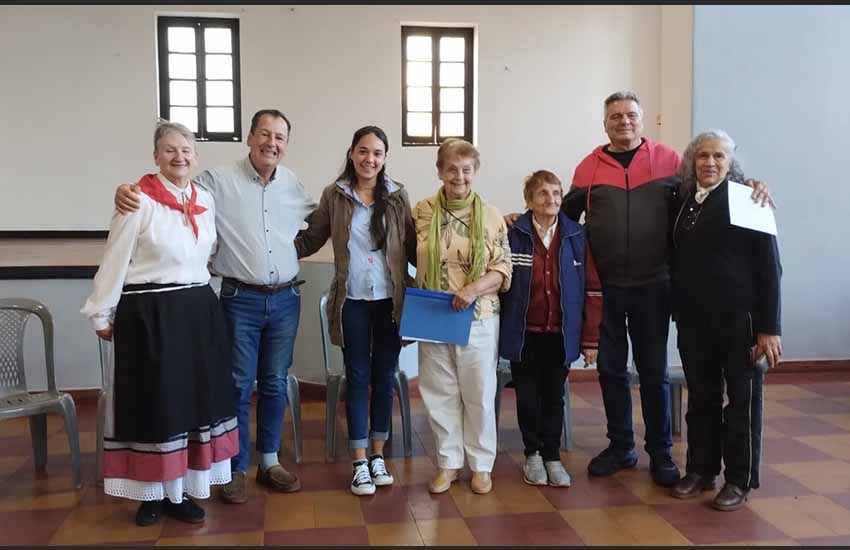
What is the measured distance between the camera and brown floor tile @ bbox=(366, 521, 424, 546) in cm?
252

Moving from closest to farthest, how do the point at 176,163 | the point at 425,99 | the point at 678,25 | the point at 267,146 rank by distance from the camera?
the point at 176,163
the point at 267,146
the point at 678,25
the point at 425,99

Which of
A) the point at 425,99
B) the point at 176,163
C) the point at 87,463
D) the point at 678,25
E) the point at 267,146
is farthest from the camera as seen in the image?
the point at 425,99

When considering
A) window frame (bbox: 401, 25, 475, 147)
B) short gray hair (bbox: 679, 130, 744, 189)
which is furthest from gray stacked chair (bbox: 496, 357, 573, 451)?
window frame (bbox: 401, 25, 475, 147)

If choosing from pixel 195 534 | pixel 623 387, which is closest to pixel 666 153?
pixel 623 387

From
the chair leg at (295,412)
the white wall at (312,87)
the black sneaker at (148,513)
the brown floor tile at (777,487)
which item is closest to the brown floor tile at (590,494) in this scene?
the brown floor tile at (777,487)

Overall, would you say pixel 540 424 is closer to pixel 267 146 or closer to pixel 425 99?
pixel 267 146

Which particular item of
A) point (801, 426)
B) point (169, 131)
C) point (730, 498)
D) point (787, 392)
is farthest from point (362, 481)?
point (787, 392)

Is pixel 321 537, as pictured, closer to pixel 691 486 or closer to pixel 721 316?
pixel 691 486

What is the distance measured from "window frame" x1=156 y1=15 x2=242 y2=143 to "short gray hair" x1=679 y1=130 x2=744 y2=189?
17.8ft

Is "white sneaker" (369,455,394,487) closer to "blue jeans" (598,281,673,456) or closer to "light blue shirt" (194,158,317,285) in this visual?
"light blue shirt" (194,158,317,285)

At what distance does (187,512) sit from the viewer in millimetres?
2701

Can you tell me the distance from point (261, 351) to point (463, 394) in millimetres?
841

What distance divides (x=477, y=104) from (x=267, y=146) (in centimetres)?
508

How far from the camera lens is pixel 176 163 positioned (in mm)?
2568
